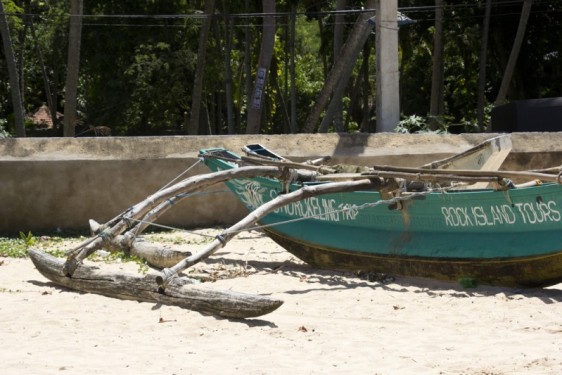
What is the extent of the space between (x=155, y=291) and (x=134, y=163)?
15.7 ft

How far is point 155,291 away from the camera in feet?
28.0

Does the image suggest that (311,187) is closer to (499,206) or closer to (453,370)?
(499,206)

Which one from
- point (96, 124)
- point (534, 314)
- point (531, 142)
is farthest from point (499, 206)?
point (96, 124)

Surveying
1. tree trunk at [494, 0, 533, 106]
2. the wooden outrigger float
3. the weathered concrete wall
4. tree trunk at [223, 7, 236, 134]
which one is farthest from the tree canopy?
the wooden outrigger float

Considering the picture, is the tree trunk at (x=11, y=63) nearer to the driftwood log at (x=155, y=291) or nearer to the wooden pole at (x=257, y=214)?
the driftwood log at (x=155, y=291)

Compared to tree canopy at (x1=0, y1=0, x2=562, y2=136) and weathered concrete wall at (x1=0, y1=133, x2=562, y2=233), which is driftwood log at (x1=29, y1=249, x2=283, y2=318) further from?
tree canopy at (x1=0, y1=0, x2=562, y2=136)

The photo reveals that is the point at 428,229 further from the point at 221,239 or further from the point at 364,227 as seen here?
the point at 221,239

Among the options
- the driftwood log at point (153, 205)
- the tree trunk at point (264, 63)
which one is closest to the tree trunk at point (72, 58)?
the tree trunk at point (264, 63)

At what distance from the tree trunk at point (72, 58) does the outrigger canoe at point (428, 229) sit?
10.7m

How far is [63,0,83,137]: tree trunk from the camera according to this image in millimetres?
20703

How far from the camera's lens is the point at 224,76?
3497 cm

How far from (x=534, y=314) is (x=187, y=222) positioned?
20.3 ft

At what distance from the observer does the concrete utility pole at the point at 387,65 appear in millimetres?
15367

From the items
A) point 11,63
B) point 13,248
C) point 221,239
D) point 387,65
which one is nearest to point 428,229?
point 221,239
